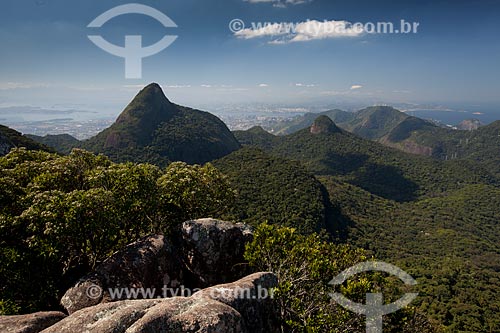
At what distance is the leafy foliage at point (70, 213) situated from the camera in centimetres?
933

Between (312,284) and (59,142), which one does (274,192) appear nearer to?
(312,284)

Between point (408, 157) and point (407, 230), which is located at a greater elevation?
point (408, 157)

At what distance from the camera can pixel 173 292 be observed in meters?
11.5

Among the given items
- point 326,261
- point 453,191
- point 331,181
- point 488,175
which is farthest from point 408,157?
point 326,261

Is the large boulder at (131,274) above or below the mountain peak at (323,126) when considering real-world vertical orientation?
below

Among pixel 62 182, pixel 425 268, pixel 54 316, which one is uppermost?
pixel 62 182

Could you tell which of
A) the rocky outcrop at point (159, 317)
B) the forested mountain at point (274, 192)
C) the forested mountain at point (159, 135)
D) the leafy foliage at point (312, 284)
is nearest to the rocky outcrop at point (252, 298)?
the rocky outcrop at point (159, 317)

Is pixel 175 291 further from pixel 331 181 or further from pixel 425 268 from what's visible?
pixel 331 181

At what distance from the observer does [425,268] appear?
221ft

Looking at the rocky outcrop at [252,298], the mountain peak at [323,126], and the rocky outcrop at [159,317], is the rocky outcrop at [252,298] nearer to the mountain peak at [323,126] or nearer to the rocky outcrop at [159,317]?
the rocky outcrop at [159,317]

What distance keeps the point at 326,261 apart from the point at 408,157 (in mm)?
182839

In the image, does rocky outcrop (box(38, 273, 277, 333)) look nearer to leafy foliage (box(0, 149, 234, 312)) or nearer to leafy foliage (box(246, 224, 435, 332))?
leafy foliage (box(246, 224, 435, 332))

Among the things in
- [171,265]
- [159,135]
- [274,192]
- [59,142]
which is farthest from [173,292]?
[59,142]

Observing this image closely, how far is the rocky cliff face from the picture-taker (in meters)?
6.71
